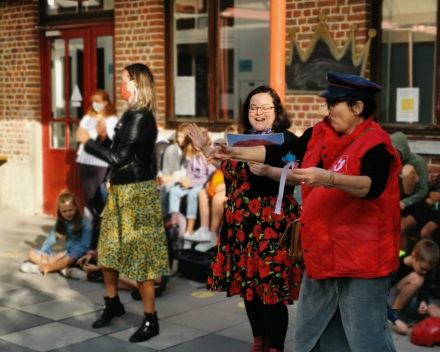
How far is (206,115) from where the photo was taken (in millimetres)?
10039

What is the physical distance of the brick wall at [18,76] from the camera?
1186cm

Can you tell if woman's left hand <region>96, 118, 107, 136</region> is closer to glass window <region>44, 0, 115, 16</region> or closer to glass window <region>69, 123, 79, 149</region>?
glass window <region>69, 123, 79, 149</region>

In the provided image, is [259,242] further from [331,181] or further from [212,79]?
[212,79]

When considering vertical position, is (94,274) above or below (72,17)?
below

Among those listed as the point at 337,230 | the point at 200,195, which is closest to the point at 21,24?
the point at 200,195

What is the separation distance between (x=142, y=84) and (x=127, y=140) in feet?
1.42

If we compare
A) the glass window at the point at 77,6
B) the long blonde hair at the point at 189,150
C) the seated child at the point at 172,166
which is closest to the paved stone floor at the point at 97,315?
the seated child at the point at 172,166

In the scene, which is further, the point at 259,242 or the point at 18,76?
the point at 18,76

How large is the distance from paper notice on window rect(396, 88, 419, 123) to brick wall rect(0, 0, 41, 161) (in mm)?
5919

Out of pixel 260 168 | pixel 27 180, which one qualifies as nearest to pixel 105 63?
pixel 27 180

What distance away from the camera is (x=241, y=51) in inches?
382

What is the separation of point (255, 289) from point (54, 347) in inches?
66.9

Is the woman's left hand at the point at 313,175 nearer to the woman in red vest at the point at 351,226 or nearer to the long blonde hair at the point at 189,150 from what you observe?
the woman in red vest at the point at 351,226

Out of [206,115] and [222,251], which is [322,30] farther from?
[222,251]
